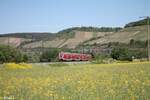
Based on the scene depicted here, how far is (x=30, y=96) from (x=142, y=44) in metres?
103

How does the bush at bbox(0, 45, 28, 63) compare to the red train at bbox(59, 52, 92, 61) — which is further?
the red train at bbox(59, 52, 92, 61)

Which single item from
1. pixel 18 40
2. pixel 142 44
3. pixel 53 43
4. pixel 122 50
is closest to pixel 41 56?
pixel 122 50

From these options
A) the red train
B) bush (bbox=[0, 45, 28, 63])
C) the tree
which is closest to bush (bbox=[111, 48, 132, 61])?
the red train

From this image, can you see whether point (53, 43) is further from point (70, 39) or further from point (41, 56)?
point (41, 56)

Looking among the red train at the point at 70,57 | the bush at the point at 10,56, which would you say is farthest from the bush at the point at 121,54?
the bush at the point at 10,56

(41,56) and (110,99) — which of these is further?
(41,56)

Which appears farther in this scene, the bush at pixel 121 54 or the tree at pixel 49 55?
the tree at pixel 49 55

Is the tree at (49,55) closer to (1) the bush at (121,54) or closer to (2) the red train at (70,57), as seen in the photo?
(2) the red train at (70,57)

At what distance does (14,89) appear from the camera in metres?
10.9

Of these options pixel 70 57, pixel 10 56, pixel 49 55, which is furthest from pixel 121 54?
pixel 10 56

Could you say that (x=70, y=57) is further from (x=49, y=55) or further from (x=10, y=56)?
(x=10, y=56)

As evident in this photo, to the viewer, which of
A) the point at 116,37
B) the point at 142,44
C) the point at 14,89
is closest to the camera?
the point at 14,89

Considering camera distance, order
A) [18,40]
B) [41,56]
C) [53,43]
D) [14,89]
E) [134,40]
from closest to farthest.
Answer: [14,89] < [41,56] < [134,40] < [53,43] < [18,40]

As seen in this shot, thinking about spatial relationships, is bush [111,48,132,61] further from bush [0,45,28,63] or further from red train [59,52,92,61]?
bush [0,45,28,63]
